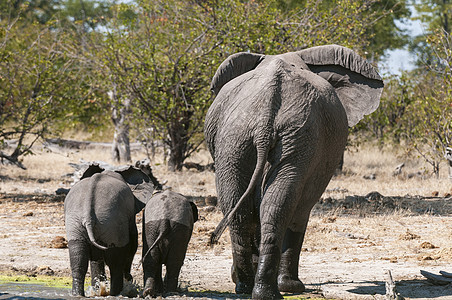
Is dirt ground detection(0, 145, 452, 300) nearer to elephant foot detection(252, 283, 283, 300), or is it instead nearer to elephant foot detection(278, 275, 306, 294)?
elephant foot detection(278, 275, 306, 294)

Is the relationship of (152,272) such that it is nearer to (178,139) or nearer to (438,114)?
(178,139)

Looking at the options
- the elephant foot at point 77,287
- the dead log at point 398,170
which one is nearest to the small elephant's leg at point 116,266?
the elephant foot at point 77,287

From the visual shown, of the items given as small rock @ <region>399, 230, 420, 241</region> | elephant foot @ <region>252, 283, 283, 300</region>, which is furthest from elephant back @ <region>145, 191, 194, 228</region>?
small rock @ <region>399, 230, 420, 241</region>

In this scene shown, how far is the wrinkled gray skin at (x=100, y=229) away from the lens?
588 centimetres

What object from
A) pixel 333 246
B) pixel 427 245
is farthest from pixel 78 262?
pixel 427 245

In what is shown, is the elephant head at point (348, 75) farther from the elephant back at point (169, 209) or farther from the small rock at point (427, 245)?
the small rock at point (427, 245)

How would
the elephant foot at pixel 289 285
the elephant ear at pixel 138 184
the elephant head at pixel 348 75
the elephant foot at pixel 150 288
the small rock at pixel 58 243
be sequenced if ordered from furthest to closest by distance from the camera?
the small rock at pixel 58 243, the elephant ear at pixel 138 184, the elephant head at pixel 348 75, the elephant foot at pixel 289 285, the elephant foot at pixel 150 288

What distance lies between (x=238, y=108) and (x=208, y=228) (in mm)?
4536

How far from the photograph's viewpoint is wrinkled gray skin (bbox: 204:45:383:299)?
5324mm

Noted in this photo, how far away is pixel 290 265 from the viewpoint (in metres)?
6.25

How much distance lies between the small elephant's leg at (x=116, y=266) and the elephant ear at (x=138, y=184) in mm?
753

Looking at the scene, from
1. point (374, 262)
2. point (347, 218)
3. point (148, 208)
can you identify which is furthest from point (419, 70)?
point (148, 208)

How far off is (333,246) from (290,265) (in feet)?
8.88

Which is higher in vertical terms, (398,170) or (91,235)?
(91,235)
